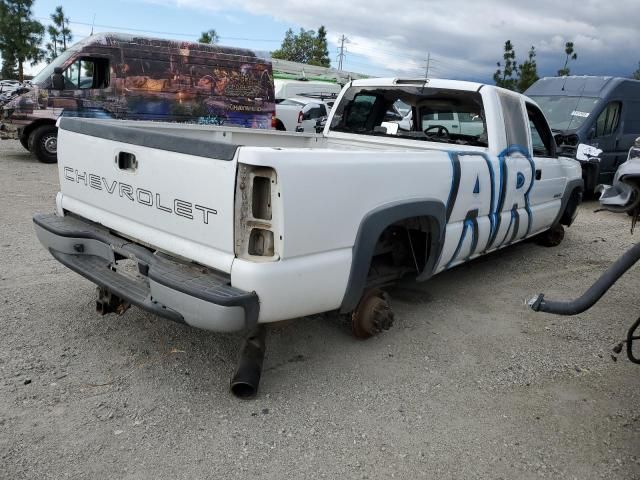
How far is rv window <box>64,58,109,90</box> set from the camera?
11.3 m

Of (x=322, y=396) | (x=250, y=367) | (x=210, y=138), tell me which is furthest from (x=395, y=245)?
(x=210, y=138)

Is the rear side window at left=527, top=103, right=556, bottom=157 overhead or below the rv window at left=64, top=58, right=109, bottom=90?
below

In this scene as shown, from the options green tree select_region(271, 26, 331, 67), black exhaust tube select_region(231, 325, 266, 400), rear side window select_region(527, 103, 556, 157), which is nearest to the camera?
black exhaust tube select_region(231, 325, 266, 400)

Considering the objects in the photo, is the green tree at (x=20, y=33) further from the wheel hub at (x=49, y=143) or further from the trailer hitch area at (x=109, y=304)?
the trailer hitch area at (x=109, y=304)

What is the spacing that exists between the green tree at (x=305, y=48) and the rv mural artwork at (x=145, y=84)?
52504 mm

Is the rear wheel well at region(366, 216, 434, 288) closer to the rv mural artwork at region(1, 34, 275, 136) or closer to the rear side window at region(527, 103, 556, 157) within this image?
the rear side window at region(527, 103, 556, 157)

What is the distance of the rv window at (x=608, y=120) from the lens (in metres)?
10.3

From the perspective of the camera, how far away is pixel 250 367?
309 cm

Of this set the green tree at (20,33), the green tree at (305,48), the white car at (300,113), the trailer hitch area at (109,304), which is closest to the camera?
the trailer hitch area at (109,304)

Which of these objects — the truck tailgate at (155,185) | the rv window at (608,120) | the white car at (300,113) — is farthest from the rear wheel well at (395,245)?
the white car at (300,113)

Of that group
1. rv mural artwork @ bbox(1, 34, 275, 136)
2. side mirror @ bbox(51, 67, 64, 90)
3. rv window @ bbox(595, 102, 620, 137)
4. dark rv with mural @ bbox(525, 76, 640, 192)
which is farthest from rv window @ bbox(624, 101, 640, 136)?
side mirror @ bbox(51, 67, 64, 90)

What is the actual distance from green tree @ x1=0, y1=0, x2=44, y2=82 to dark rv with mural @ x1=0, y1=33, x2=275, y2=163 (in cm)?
2274

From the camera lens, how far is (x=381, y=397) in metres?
3.18

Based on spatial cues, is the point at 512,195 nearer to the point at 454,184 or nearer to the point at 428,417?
the point at 454,184
